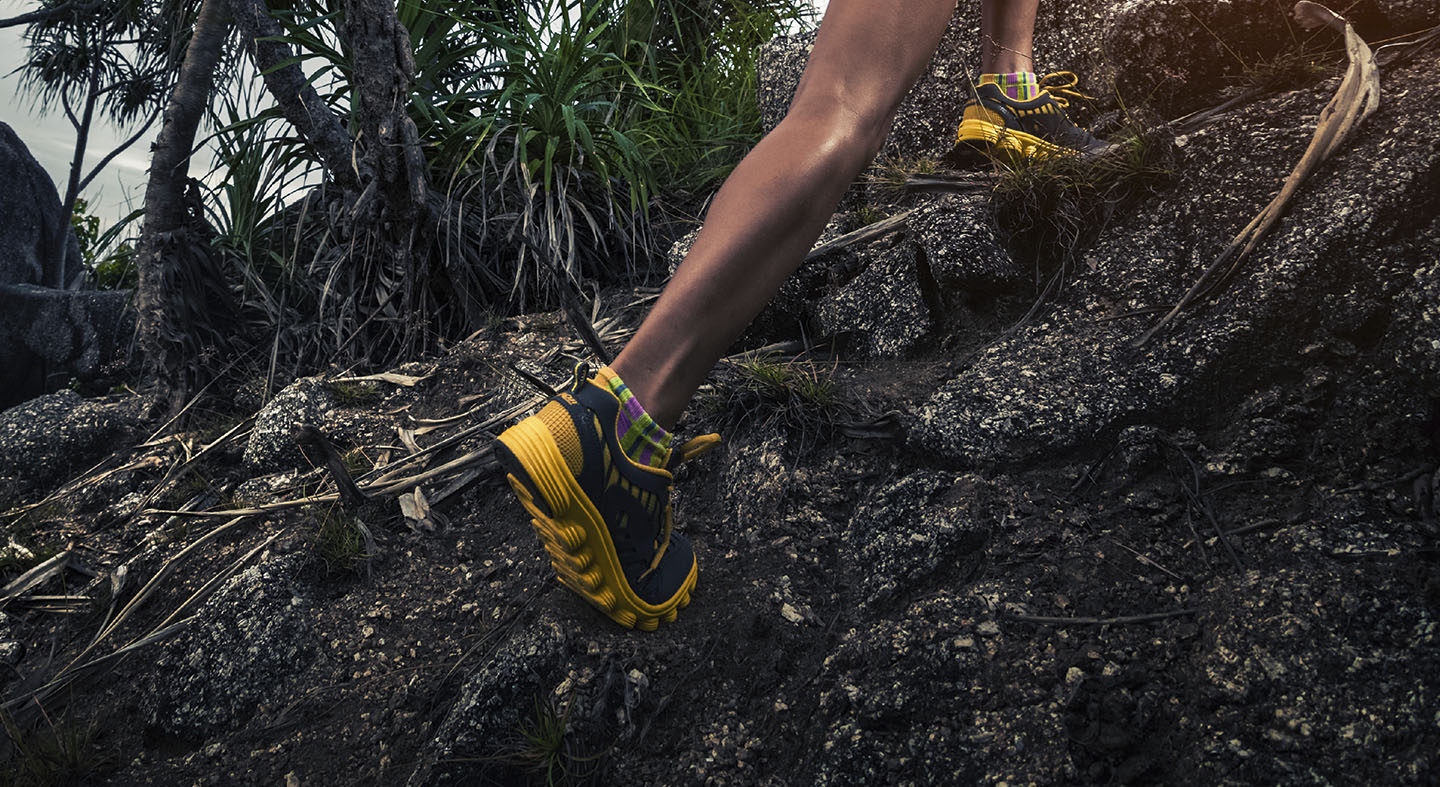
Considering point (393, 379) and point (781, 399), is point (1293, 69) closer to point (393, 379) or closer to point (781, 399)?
point (781, 399)

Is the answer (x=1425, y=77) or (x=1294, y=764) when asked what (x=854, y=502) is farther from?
(x=1425, y=77)

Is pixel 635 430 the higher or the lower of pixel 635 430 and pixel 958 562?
the higher

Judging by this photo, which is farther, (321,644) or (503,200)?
(503,200)

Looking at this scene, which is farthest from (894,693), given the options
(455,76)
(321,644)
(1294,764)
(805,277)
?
(455,76)

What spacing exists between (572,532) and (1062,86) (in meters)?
2.06

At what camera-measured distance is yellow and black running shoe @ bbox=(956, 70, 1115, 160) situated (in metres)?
2.25

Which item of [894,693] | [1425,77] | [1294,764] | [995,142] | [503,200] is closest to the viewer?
[1294,764]

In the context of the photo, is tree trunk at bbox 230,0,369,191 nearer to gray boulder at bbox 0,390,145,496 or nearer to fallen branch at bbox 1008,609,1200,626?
gray boulder at bbox 0,390,145,496

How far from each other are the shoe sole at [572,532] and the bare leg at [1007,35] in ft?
5.57

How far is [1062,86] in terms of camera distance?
2.54 metres

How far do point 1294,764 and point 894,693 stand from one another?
51 centimetres

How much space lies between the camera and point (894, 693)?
4.29 ft

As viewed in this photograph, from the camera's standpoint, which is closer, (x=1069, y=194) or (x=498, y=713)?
(x=498, y=713)

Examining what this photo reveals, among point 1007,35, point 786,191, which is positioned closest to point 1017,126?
point 1007,35
